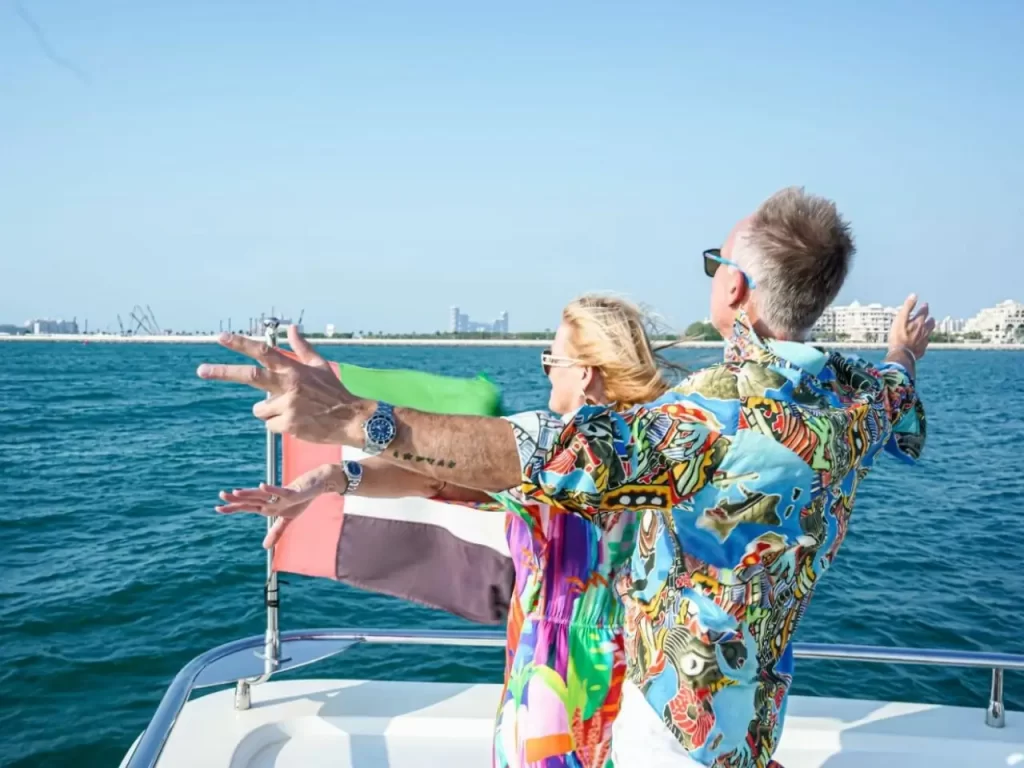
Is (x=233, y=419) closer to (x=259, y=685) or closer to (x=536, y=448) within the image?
(x=259, y=685)

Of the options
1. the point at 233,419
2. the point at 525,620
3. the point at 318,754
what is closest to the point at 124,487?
the point at 233,419

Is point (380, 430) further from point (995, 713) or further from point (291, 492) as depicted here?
point (995, 713)

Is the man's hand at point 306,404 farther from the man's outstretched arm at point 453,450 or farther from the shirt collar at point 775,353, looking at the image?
the shirt collar at point 775,353

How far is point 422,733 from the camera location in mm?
3164

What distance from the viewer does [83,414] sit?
105ft

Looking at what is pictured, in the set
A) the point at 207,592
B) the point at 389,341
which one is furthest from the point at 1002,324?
the point at 207,592

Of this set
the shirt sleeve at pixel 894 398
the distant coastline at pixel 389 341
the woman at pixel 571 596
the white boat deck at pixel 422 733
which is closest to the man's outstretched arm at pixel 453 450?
the woman at pixel 571 596

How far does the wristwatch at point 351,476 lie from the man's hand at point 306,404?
0.56 m

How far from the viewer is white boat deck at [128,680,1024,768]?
118 inches

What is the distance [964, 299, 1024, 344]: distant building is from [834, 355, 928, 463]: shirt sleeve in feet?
612

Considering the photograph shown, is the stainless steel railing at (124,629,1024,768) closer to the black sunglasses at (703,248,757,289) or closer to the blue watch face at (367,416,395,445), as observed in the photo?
the black sunglasses at (703,248,757,289)

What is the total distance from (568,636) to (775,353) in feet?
3.01

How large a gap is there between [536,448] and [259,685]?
8.44ft

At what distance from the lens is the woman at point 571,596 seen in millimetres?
2059
